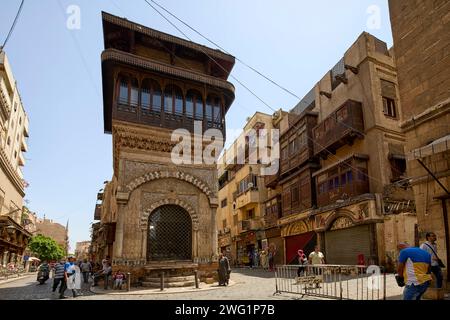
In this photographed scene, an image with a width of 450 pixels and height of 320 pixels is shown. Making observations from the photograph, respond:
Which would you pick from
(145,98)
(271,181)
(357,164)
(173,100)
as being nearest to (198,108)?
(173,100)

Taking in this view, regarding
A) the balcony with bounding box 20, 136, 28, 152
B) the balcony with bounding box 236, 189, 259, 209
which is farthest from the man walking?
the balcony with bounding box 20, 136, 28, 152

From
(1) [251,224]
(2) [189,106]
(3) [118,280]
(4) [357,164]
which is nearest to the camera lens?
(3) [118,280]

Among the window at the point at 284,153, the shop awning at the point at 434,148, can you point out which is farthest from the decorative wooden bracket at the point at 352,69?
the shop awning at the point at 434,148

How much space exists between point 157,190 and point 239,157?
22766mm

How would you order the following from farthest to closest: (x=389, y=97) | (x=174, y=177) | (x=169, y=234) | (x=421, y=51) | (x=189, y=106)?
(x=389, y=97) < (x=189, y=106) < (x=174, y=177) < (x=169, y=234) < (x=421, y=51)

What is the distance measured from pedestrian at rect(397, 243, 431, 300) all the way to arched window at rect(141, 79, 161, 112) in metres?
11.6

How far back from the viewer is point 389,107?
62.8 feet

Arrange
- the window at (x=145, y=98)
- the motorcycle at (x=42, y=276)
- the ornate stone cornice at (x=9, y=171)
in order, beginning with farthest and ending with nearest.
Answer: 1. the ornate stone cornice at (x=9, y=171)
2. the motorcycle at (x=42, y=276)
3. the window at (x=145, y=98)

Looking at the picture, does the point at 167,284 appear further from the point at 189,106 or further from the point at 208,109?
the point at 208,109

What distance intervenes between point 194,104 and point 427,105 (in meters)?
9.67

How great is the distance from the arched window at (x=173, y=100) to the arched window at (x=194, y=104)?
0.35 metres

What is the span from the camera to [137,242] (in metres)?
13.1

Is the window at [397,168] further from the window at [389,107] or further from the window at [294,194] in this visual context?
the window at [294,194]

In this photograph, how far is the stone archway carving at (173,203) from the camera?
1337 centimetres
